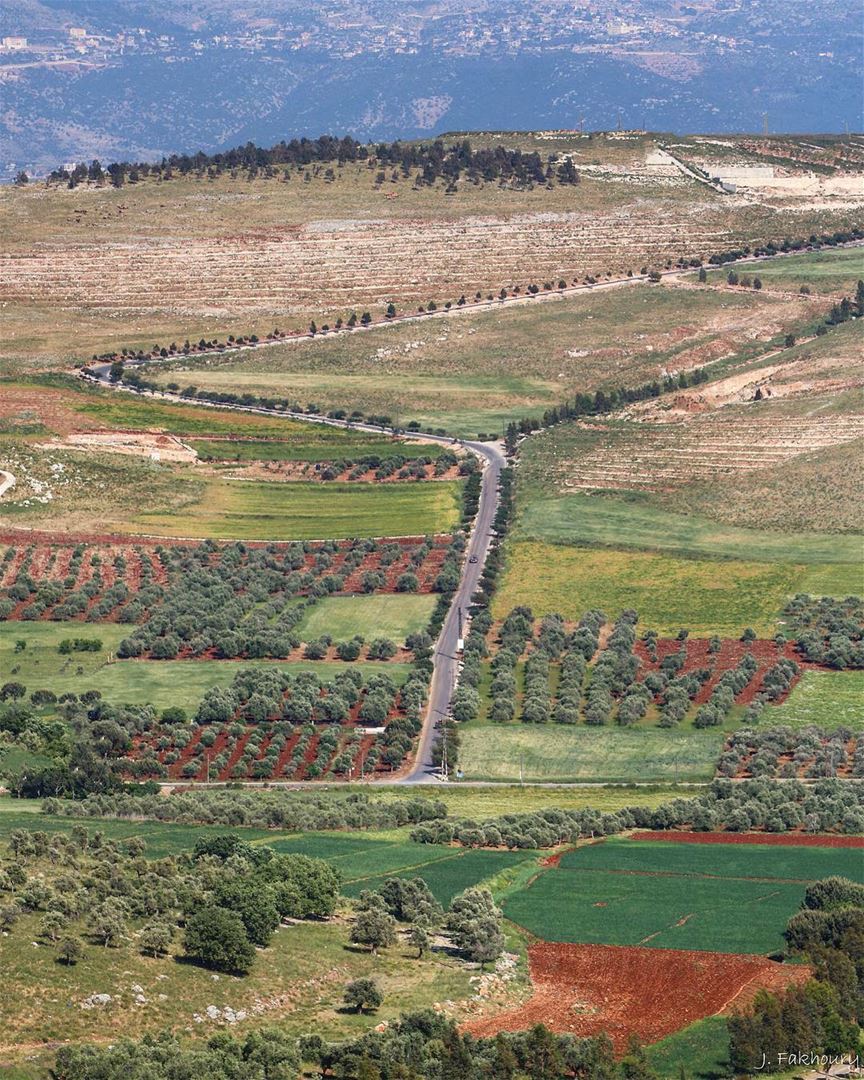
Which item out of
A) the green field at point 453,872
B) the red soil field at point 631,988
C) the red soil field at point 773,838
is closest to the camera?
the red soil field at point 631,988

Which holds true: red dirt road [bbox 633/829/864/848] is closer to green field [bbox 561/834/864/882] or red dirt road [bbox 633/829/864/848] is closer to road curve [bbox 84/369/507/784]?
green field [bbox 561/834/864/882]

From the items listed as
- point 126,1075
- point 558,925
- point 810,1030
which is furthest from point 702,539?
point 126,1075

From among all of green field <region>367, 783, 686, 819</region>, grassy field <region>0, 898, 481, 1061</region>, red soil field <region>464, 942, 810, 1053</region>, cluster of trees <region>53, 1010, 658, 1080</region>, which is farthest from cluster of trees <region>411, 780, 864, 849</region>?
cluster of trees <region>53, 1010, 658, 1080</region>

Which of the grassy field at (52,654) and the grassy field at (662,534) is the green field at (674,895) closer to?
the grassy field at (52,654)

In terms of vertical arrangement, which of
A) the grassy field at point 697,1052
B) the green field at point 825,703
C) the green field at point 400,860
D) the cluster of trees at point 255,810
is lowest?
the green field at point 825,703

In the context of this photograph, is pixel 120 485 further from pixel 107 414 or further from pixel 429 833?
pixel 429 833

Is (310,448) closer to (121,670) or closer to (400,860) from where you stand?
(121,670)

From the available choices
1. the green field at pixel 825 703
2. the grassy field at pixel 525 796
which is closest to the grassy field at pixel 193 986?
the grassy field at pixel 525 796
